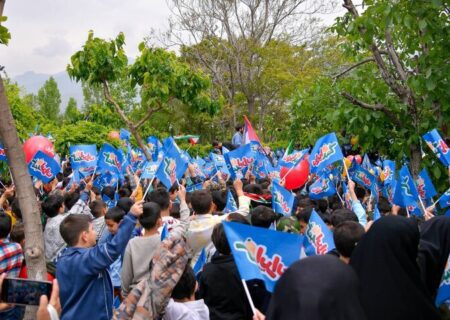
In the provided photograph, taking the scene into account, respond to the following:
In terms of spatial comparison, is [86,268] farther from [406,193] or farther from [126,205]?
[406,193]

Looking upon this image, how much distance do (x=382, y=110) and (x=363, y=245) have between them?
14.4 ft

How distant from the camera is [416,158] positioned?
7516 millimetres

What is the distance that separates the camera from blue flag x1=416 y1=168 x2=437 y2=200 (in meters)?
6.68

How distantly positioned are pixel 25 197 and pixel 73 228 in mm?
582

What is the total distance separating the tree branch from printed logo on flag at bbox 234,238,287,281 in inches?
172

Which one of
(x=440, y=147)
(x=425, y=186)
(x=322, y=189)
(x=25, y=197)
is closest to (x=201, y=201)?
(x=25, y=197)

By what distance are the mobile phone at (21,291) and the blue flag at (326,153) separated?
522 centimetres

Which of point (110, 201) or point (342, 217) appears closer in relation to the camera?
point (342, 217)

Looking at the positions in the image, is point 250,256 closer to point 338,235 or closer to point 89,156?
point 338,235

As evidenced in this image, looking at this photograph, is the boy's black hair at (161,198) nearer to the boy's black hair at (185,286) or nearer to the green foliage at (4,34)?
the boy's black hair at (185,286)

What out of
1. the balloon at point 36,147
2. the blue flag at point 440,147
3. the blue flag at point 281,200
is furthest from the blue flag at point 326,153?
the balloon at point 36,147

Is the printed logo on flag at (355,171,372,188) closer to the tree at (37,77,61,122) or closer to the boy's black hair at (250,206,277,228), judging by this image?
the boy's black hair at (250,206,277,228)

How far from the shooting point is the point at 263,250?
3.51 metres

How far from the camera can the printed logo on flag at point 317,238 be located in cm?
451
